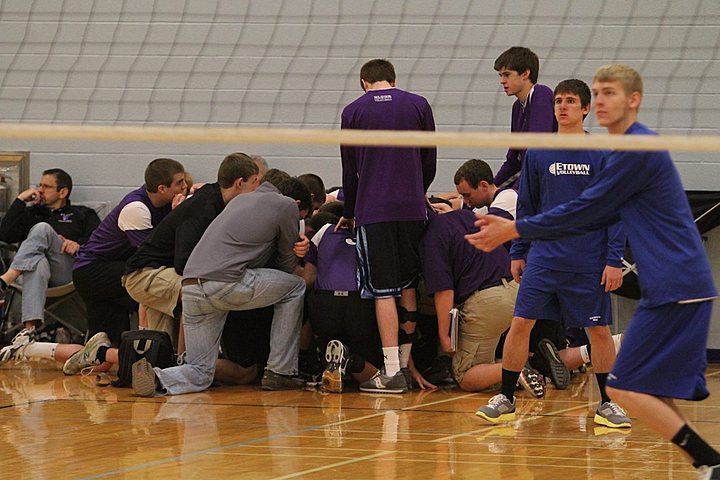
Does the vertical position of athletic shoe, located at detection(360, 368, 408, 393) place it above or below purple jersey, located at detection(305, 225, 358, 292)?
below

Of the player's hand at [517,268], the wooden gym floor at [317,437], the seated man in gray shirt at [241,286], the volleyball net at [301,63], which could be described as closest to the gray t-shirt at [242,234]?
the seated man in gray shirt at [241,286]

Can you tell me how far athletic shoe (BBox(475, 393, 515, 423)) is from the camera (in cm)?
559

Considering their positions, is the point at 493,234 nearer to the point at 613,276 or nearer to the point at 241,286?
the point at 613,276

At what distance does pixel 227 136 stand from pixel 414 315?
3.89 meters

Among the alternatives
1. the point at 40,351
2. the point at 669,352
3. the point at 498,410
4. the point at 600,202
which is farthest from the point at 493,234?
the point at 40,351

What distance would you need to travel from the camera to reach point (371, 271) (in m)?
6.93

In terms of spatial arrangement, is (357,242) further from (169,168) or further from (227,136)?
(227,136)

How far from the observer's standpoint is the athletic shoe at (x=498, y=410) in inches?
220

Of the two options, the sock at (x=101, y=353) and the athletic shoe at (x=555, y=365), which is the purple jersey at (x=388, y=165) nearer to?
the athletic shoe at (x=555, y=365)

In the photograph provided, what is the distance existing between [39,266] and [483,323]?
393 centimetres

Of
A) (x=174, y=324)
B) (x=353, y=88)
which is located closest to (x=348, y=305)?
(x=174, y=324)

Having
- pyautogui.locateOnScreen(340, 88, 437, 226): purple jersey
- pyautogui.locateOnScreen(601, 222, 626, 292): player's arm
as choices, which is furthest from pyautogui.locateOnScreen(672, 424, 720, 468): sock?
pyautogui.locateOnScreen(340, 88, 437, 226): purple jersey

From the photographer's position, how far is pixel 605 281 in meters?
5.36

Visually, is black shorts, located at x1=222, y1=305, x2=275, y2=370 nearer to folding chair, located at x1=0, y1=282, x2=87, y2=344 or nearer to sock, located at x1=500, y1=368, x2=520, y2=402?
sock, located at x1=500, y1=368, x2=520, y2=402
